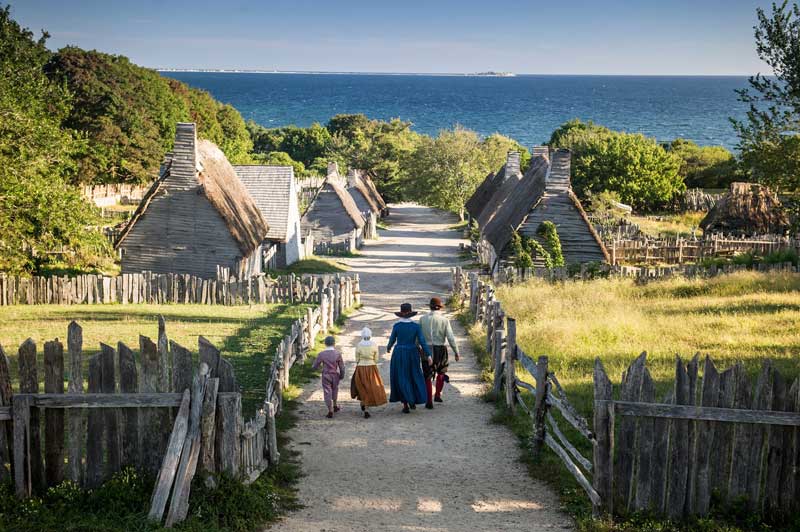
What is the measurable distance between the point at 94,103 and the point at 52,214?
42315mm

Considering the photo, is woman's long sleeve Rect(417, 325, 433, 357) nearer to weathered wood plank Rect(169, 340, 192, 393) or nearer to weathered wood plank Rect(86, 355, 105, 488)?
weathered wood plank Rect(169, 340, 192, 393)

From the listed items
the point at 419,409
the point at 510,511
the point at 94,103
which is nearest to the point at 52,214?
the point at 419,409

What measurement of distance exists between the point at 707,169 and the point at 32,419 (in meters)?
67.0

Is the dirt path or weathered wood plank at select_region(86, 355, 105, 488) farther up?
weathered wood plank at select_region(86, 355, 105, 488)

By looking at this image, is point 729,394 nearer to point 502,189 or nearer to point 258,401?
point 258,401

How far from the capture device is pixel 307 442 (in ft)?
39.0

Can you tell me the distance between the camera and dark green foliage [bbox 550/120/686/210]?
187ft

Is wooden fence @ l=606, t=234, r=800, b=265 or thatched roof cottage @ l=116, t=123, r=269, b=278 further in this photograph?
wooden fence @ l=606, t=234, r=800, b=265

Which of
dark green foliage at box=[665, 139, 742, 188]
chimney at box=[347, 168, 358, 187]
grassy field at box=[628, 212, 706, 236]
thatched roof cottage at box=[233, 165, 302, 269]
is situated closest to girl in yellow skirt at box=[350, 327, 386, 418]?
thatched roof cottage at box=[233, 165, 302, 269]

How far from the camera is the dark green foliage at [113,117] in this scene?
201ft

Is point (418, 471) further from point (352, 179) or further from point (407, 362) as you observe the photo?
point (352, 179)

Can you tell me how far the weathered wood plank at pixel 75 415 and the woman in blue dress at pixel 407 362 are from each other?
583 cm

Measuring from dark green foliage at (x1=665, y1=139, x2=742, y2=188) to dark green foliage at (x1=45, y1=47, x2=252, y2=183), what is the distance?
120 ft

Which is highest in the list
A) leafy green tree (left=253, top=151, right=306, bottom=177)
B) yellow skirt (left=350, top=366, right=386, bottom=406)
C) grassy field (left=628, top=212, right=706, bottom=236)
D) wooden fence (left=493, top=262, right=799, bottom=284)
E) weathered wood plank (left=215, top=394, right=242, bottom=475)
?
leafy green tree (left=253, top=151, right=306, bottom=177)
